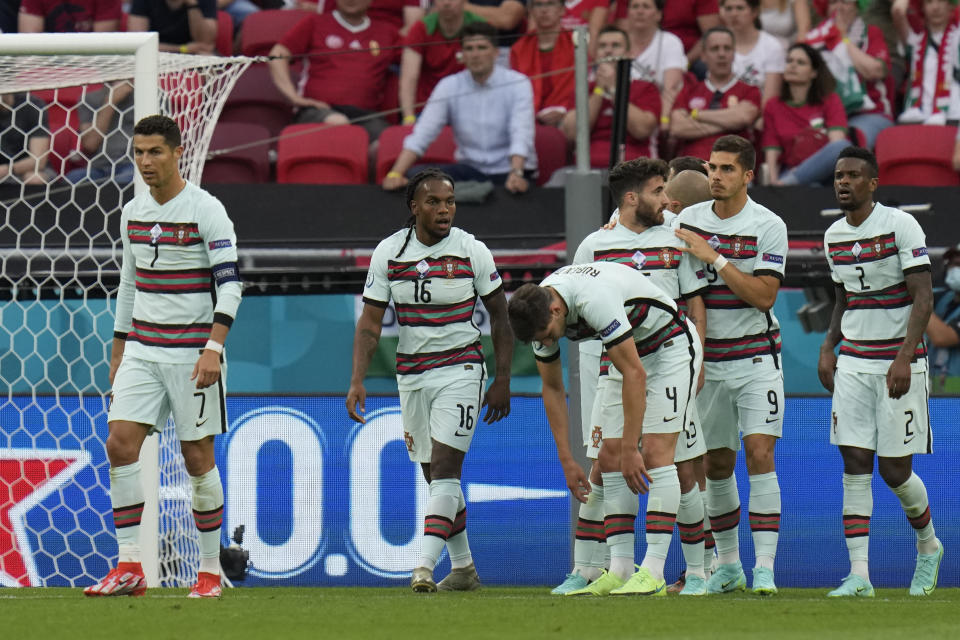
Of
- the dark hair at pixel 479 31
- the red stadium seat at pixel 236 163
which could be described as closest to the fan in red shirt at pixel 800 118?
the dark hair at pixel 479 31

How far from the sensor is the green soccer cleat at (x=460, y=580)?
746cm

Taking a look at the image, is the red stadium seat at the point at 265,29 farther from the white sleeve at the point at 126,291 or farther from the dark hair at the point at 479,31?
the white sleeve at the point at 126,291

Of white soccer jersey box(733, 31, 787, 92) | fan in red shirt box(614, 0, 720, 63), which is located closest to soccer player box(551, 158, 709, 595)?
white soccer jersey box(733, 31, 787, 92)

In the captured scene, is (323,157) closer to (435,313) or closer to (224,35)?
(224,35)

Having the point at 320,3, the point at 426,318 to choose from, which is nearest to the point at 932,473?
the point at 426,318

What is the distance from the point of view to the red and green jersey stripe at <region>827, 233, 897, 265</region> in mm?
7273

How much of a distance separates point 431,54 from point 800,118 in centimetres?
318

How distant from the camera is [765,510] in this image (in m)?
7.33

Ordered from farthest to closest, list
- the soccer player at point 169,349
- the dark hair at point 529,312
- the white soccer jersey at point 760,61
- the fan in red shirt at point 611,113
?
1. the white soccer jersey at point 760,61
2. the fan in red shirt at point 611,113
3. the soccer player at point 169,349
4. the dark hair at point 529,312

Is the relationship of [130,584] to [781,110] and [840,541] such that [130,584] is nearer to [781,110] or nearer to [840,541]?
[840,541]

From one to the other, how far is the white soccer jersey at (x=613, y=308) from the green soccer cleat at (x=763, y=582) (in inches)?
52.2

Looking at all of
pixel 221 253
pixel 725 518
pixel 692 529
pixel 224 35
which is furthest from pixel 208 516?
pixel 224 35

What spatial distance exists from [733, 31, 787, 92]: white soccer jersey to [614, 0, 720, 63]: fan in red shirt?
728 mm

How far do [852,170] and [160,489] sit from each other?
423cm
